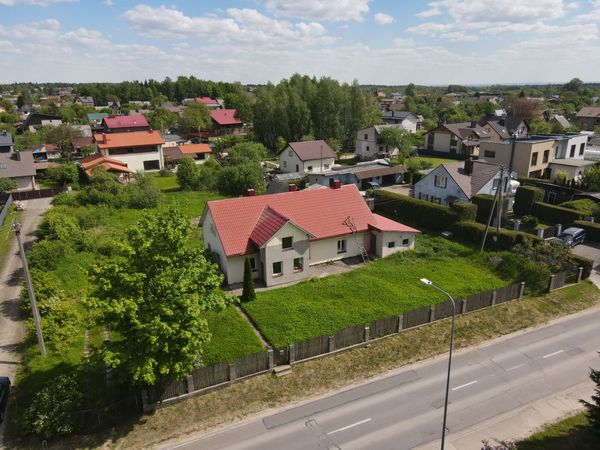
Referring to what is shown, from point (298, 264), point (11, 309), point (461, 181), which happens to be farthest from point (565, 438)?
point (461, 181)

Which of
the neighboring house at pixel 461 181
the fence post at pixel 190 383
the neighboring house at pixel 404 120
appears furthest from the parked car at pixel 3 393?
the neighboring house at pixel 404 120

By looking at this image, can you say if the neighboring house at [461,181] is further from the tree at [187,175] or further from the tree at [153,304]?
the tree at [153,304]

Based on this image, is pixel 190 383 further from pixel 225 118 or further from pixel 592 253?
pixel 225 118

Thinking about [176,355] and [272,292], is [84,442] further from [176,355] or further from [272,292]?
[272,292]

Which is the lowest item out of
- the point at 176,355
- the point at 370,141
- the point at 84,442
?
the point at 84,442

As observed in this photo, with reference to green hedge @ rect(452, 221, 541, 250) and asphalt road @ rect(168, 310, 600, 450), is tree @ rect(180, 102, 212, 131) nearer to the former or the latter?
green hedge @ rect(452, 221, 541, 250)

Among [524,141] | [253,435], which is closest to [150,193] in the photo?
[253,435]
